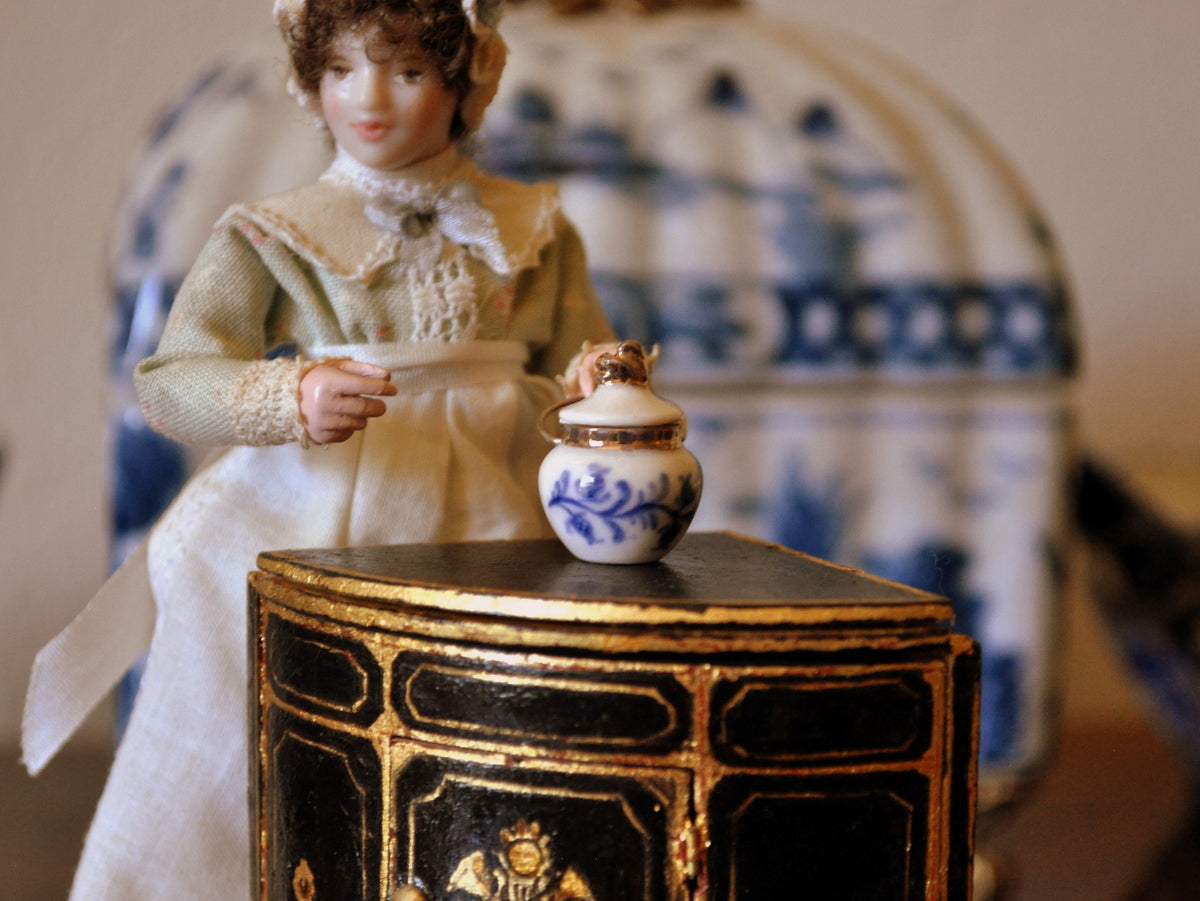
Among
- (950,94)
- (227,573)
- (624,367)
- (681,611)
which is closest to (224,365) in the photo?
(227,573)

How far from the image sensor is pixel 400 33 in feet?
2.84

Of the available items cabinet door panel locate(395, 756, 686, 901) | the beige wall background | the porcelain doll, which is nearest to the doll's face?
the porcelain doll

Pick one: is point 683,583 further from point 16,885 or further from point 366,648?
point 16,885

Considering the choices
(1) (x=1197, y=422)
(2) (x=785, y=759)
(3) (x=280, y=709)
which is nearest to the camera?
(2) (x=785, y=759)

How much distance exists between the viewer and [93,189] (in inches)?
65.9

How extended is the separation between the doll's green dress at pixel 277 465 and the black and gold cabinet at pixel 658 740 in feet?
0.67

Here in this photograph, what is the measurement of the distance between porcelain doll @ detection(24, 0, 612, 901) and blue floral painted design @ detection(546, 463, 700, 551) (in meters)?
0.16

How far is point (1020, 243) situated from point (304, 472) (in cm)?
102

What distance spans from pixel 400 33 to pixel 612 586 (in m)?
0.42

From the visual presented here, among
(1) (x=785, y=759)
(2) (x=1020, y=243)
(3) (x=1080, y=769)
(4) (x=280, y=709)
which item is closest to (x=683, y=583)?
(1) (x=785, y=759)

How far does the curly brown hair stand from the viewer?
865 millimetres

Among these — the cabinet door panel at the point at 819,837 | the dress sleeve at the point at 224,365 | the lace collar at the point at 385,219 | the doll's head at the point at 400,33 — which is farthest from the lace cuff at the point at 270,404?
the cabinet door panel at the point at 819,837

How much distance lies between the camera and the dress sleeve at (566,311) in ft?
3.35

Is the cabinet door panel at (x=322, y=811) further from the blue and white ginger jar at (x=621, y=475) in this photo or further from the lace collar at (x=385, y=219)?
the lace collar at (x=385, y=219)
